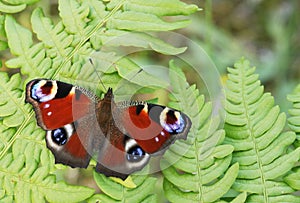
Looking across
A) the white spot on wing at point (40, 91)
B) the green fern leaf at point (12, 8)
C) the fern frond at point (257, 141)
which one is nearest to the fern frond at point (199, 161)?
the fern frond at point (257, 141)

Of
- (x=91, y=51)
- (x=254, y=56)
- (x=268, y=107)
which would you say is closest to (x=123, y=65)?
(x=91, y=51)

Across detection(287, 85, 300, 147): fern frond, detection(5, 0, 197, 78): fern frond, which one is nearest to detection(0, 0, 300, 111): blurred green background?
detection(287, 85, 300, 147): fern frond

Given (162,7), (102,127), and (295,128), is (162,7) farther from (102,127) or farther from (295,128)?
(295,128)

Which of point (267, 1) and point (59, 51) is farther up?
point (267, 1)

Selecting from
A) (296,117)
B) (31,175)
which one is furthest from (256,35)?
(31,175)

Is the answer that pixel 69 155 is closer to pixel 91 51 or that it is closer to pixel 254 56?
pixel 91 51

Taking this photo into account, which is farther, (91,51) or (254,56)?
(254,56)

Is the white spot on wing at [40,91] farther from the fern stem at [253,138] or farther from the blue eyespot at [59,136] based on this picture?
the fern stem at [253,138]
